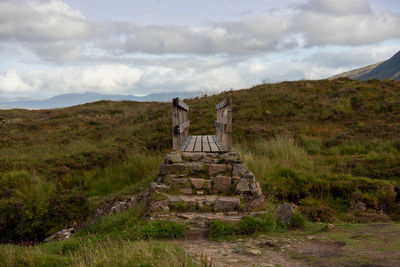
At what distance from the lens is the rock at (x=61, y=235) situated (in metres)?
7.62

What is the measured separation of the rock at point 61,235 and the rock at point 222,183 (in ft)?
12.5

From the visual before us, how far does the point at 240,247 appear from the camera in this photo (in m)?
4.82

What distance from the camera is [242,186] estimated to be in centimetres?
683

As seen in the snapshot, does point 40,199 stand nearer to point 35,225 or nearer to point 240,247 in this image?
point 35,225

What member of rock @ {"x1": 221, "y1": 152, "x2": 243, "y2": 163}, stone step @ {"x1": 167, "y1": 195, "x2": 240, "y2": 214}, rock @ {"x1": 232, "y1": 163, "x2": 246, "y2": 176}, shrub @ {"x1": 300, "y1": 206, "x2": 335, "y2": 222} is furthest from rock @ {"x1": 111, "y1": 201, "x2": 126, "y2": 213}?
shrub @ {"x1": 300, "y1": 206, "x2": 335, "y2": 222}

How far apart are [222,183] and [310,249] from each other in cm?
269

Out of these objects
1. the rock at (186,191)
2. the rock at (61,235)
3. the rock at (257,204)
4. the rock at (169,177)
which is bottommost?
the rock at (61,235)

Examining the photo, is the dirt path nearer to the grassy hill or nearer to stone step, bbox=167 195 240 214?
stone step, bbox=167 195 240 214

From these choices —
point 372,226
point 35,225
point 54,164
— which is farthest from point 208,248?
point 54,164

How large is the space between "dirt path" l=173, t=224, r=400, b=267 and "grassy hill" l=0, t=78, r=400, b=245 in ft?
6.60

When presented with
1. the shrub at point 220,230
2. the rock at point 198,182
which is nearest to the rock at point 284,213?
the shrub at point 220,230

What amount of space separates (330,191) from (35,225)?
7.94 m

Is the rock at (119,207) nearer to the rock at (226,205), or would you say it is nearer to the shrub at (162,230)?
the shrub at (162,230)

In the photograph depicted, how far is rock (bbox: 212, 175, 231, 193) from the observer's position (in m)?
6.97
